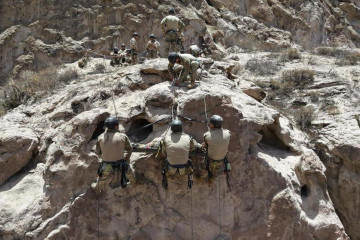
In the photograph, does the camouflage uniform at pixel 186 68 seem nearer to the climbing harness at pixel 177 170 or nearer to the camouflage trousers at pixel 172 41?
the climbing harness at pixel 177 170

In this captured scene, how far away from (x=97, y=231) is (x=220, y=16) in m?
15.8

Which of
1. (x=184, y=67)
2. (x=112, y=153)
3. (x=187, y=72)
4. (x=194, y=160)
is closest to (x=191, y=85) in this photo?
(x=187, y=72)

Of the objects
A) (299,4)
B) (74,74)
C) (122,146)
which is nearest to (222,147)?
(122,146)

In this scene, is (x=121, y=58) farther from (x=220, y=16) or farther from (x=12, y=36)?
(x=220, y=16)

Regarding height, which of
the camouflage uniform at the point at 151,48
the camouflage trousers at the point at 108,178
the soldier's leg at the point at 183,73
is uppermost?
the soldier's leg at the point at 183,73

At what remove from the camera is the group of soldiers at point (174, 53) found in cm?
793

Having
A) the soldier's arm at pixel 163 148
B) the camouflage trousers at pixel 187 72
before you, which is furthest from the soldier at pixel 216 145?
the camouflage trousers at pixel 187 72

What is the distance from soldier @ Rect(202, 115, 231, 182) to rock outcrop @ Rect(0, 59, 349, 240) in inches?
19.1

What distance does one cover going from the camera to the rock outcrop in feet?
22.0

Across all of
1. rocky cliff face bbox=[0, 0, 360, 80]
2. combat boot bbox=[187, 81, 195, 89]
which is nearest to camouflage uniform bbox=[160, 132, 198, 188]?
combat boot bbox=[187, 81, 195, 89]

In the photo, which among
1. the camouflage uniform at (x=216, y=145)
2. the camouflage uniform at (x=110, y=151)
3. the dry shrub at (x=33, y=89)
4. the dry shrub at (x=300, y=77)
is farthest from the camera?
the dry shrub at (x=300, y=77)

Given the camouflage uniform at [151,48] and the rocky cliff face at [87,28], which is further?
the rocky cliff face at [87,28]

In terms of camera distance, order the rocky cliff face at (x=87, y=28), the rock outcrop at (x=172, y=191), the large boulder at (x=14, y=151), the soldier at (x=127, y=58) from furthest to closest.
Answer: the rocky cliff face at (x=87, y=28), the soldier at (x=127, y=58), the large boulder at (x=14, y=151), the rock outcrop at (x=172, y=191)

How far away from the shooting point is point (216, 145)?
6281 millimetres
